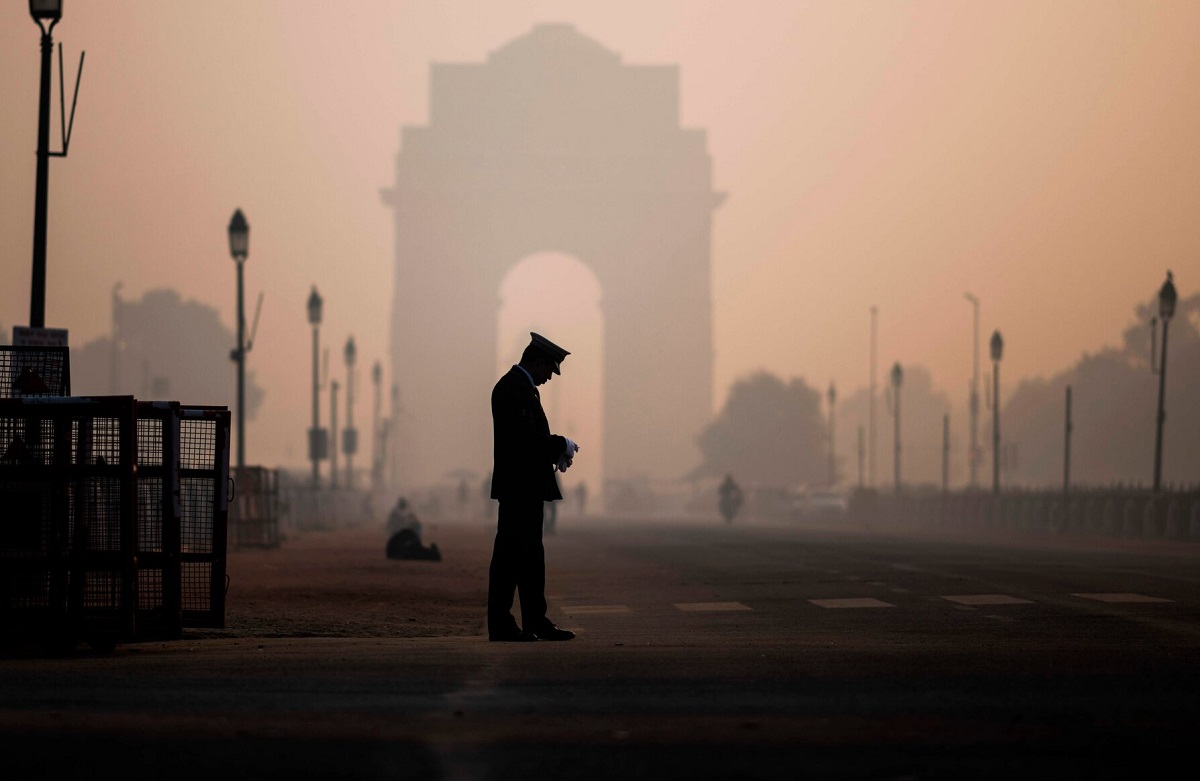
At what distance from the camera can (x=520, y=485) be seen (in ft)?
43.4

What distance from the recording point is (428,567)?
3084 cm

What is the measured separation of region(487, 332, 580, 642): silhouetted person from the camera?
13234 mm

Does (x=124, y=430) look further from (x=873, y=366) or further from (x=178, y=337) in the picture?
(x=178, y=337)

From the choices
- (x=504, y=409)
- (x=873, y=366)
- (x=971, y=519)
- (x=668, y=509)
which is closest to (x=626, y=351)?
(x=668, y=509)

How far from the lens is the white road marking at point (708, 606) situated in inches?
708

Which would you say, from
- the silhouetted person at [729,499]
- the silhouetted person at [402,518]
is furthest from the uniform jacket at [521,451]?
the silhouetted person at [729,499]

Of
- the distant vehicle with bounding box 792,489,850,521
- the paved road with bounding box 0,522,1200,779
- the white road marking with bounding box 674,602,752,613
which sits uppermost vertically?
the paved road with bounding box 0,522,1200,779

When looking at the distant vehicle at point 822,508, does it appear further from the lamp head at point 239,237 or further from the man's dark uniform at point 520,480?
the man's dark uniform at point 520,480

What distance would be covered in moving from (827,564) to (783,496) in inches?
2870

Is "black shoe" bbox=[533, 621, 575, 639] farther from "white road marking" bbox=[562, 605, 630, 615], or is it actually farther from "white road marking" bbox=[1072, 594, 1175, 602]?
"white road marking" bbox=[1072, 594, 1175, 602]

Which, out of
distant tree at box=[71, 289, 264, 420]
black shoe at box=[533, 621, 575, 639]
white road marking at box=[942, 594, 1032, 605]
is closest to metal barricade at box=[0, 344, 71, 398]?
black shoe at box=[533, 621, 575, 639]

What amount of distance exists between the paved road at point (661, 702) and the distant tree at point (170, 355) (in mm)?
173901

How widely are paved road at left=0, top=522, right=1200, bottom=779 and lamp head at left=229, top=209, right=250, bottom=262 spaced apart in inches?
1036

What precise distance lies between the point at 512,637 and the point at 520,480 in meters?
1.02
